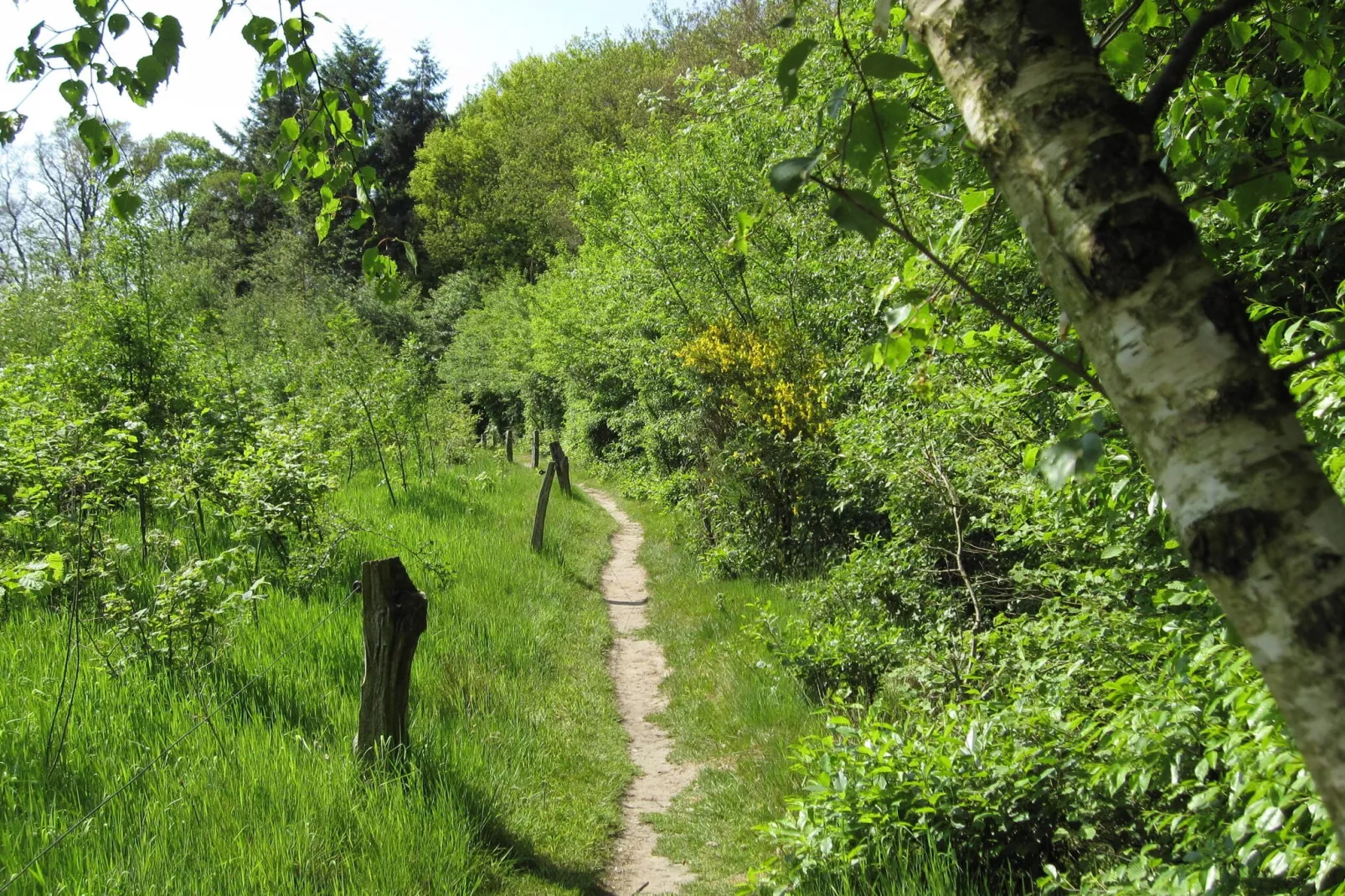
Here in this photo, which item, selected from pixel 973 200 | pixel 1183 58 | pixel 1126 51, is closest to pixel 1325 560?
pixel 1183 58

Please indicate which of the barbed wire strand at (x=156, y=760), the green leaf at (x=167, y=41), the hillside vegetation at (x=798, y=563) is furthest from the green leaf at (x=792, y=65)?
the barbed wire strand at (x=156, y=760)

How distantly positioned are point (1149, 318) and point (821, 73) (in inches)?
314

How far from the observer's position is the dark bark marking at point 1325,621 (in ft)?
2.54

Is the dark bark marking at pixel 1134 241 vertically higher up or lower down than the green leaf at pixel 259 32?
lower down

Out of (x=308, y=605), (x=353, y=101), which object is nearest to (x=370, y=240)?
(x=353, y=101)

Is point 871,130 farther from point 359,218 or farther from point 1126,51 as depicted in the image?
point 359,218

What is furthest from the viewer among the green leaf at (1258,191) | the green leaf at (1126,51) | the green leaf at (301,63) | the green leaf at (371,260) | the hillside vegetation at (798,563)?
the green leaf at (371,260)

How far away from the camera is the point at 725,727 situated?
20.7ft

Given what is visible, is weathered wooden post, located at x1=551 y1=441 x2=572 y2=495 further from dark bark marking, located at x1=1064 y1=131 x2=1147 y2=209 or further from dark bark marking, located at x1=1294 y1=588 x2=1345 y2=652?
dark bark marking, located at x1=1294 y1=588 x2=1345 y2=652

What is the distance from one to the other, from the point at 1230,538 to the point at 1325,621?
0.34 ft

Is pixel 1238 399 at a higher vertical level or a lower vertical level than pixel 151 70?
lower

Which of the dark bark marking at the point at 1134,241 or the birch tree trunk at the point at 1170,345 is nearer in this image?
the birch tree trunk at the point at 1170,345

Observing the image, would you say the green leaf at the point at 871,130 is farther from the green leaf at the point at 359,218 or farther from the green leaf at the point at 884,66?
the green leaf at the point at 359,218

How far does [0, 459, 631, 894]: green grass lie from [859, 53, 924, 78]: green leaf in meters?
3.83
